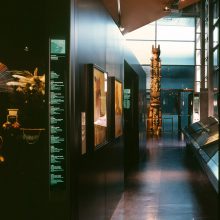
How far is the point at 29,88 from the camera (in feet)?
13.2

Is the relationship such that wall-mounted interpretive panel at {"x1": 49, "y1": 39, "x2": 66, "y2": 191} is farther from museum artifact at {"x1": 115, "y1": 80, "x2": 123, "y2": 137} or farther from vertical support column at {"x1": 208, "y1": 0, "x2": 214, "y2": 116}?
Answer: vertical support column at {"x1": 208, "y1": 0, "x2": 214, "y2": 116}

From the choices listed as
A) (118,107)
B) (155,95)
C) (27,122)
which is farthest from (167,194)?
(155,95)

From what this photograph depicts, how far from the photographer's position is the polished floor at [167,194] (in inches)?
242

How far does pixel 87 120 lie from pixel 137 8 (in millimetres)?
8823

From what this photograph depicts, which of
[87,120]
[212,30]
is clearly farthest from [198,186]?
[212,30]

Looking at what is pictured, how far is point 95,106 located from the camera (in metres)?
4.69

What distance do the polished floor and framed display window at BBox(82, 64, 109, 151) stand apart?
62.6 inches

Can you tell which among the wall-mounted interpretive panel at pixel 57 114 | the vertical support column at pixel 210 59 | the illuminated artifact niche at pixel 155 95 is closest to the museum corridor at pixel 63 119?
the wall-mounted interpretive panel at pixel 57 114

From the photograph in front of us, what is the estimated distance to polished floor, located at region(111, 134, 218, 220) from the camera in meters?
6.14

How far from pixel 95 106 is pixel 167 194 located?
3.49 m

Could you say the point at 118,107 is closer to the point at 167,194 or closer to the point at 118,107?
the point at 118,107

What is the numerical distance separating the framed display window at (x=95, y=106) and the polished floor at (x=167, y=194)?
159 cm

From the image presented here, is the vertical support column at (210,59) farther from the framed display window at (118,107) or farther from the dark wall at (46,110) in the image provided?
the dark wall at (46,110)

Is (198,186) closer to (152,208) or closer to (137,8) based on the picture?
(152,208)
